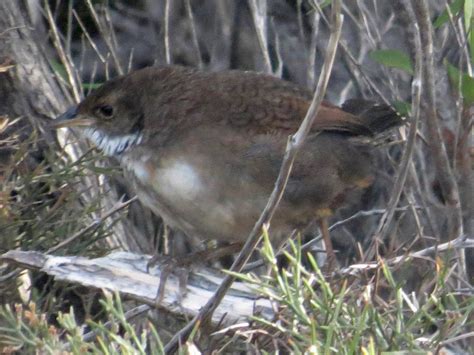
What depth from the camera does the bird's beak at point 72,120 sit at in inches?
174

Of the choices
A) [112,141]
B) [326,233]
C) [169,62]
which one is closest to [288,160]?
[326,233]

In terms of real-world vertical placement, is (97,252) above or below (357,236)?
above

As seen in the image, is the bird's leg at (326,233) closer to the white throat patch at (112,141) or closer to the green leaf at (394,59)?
the green leaf at (394,59)

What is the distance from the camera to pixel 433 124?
3855mm

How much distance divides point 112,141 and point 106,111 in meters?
0.13

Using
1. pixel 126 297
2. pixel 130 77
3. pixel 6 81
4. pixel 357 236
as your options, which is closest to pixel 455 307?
pixel 126 297

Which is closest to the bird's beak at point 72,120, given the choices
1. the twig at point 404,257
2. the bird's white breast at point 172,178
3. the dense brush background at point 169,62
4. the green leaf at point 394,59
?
the dense brush background at point 169,62

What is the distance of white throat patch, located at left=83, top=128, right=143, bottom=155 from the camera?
437cm

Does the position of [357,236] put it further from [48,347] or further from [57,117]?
[48,347]

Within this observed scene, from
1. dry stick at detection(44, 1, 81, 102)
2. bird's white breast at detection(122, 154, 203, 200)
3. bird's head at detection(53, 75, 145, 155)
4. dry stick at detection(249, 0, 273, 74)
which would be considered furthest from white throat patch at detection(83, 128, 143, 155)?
dry stick at detection(249, 0, 273, 74)

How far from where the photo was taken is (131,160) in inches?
168

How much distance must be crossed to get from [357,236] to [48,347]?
350 centimetres

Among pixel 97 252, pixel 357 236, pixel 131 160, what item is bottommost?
pixel 357 236

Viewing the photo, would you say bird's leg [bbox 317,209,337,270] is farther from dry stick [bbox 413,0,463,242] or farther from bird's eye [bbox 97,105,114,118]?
bird's eye [bbox 97,105,114,118]
